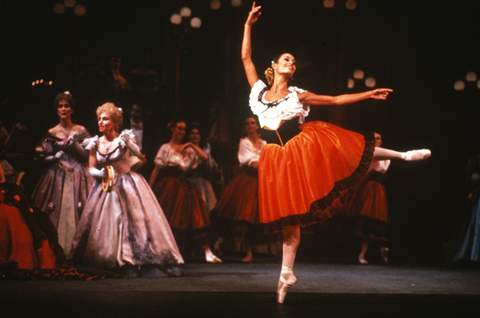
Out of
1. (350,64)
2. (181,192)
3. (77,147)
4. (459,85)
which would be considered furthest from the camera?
(350,64)

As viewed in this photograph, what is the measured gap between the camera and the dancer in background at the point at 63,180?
6.29 meters

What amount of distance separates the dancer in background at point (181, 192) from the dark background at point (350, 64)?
2.27 meters

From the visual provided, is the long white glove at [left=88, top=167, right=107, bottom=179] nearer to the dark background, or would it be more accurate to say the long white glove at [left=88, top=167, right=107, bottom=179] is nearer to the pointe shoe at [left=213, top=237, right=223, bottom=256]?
the pointe shoe at [left=213, top=237, right=223, bottom=256]

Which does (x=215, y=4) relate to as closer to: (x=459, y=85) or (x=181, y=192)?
(x=181, y=192)

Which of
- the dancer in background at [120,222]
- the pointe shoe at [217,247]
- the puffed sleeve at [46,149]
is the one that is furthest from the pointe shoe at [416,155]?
the pointe shoe at [217,247]

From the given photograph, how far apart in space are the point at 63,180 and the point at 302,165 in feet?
9.87

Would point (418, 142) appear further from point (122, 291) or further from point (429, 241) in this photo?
point (122, 291)

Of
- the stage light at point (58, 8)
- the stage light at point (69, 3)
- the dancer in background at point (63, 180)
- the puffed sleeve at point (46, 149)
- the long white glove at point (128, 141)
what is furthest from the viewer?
the stage light at point (58, 8)

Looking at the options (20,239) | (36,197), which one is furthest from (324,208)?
(36,197)

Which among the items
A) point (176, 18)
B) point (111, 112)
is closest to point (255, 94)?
point (111, 112)

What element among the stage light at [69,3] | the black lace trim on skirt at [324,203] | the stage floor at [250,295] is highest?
the stage light at [69,3]

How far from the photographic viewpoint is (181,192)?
7383 millimetres

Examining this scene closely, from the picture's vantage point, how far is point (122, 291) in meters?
4.43

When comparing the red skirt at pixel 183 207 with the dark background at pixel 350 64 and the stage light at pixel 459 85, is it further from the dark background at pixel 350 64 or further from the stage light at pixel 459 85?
the stage light at pixel 459 85
